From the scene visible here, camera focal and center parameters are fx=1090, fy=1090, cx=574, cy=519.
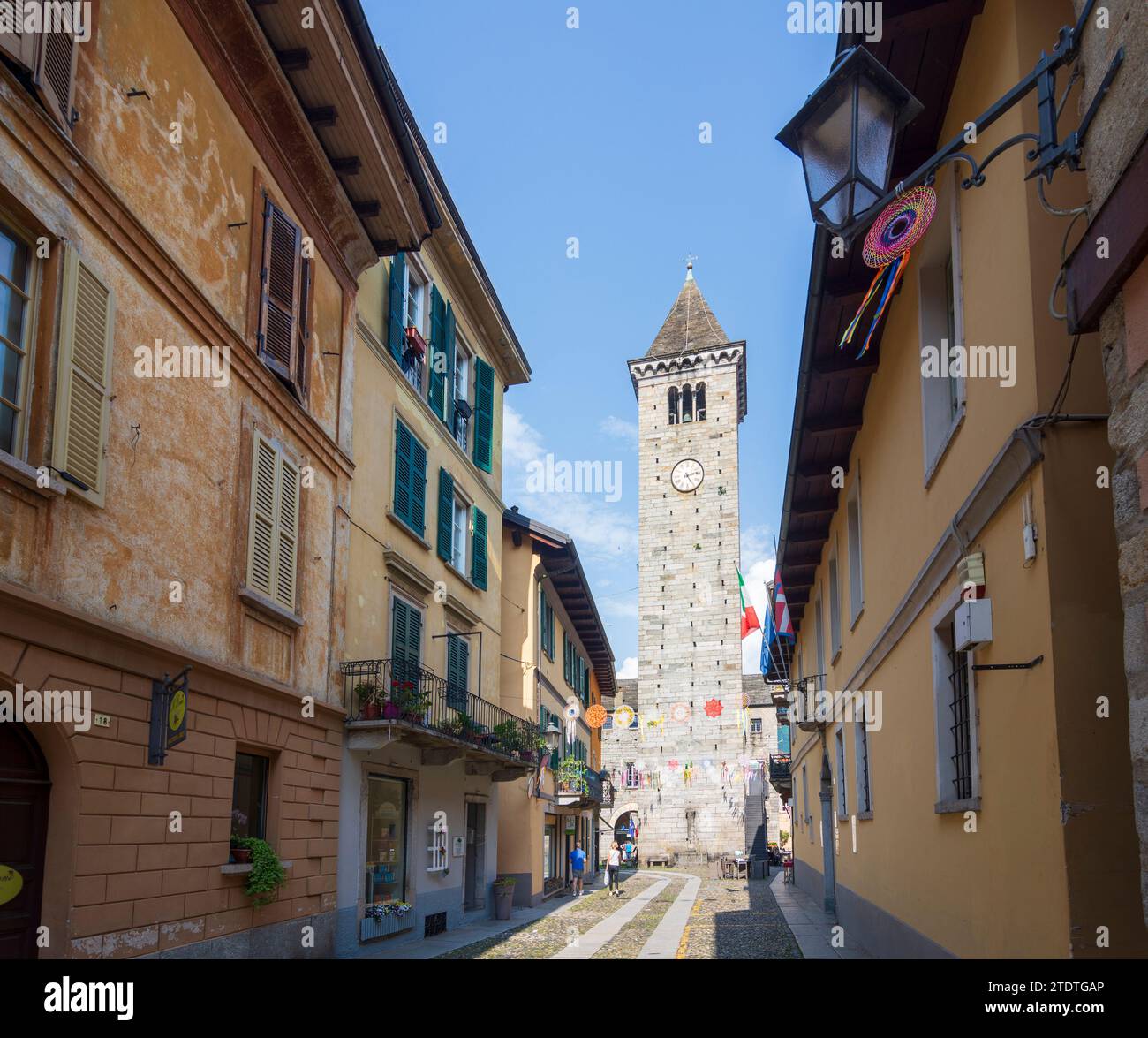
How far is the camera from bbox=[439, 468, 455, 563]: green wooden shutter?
59.2 ft

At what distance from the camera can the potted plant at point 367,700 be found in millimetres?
13445

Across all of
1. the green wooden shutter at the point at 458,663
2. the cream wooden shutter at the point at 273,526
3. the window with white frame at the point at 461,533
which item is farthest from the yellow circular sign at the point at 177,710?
the window with white frame at the point at 461,533

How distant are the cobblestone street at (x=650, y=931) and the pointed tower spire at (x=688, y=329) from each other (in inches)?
1517

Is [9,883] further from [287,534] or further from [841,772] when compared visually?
[841,772]

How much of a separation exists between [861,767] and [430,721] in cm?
615

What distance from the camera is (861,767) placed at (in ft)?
45.6

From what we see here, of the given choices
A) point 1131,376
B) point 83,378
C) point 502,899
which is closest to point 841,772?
point 502,899

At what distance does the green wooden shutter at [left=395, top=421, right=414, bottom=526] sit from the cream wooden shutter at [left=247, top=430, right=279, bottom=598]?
14.5ft

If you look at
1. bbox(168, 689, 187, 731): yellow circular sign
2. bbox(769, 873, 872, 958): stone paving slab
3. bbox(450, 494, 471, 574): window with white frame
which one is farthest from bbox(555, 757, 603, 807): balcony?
bbox(168, 689, 187, 731): yellow circular sign

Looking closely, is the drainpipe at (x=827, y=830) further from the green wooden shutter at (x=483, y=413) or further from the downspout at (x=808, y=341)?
the green wooden shutter at (x=483, y=413)
